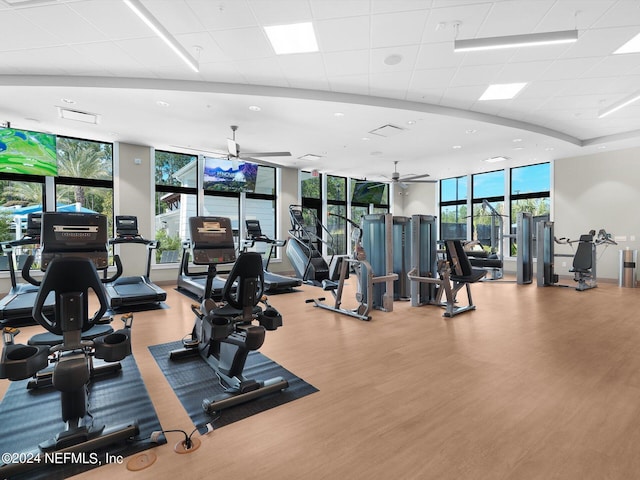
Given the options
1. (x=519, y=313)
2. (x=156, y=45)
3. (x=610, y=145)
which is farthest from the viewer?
(x=610, y=145)

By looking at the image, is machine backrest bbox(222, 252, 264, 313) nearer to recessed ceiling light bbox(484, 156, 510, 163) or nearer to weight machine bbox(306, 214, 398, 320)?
weight machine bbox(306, 214, 398, 320)

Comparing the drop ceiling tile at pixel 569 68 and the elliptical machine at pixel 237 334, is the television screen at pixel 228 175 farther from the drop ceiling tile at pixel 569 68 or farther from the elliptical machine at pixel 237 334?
the drop ceiling tile at pixel 569 68

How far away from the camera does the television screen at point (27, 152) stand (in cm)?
620

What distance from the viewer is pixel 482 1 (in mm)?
3145

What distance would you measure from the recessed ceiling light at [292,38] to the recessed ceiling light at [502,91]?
2.95 m

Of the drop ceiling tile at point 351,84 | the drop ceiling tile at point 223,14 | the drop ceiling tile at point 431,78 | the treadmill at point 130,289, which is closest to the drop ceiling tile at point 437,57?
the drop ceiling tile at point 431,78

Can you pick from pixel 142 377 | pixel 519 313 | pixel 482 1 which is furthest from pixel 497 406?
pixel 482 1

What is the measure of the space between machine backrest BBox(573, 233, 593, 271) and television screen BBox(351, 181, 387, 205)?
673cm

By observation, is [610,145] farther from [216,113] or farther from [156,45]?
[156,45]

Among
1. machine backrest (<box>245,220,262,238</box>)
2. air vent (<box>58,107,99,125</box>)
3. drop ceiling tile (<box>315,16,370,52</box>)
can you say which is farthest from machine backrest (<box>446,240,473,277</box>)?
air vent (<box>58,107,99,125</box>)

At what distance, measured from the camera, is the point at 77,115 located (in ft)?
18.1

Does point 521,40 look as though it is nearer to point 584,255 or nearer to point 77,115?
point 584,255

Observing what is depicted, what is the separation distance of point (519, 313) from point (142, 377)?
5131 millimetres

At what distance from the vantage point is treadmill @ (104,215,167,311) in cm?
509
